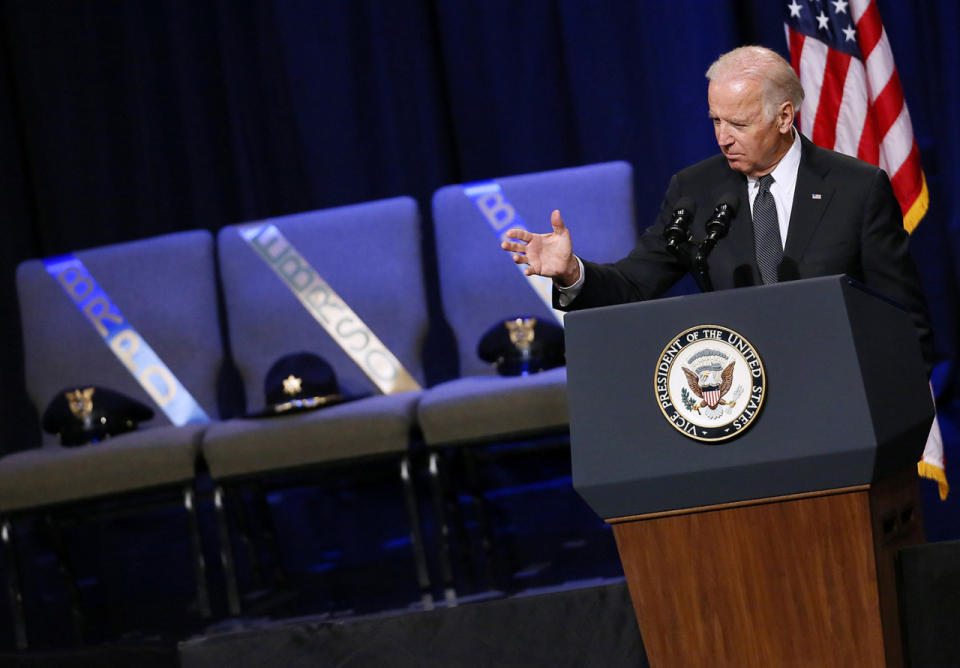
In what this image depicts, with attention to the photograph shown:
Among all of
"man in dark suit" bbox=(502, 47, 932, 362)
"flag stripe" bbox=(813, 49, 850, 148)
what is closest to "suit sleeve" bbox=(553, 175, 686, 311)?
"man in dark suit" bbox=(502, 47, 932, 362)

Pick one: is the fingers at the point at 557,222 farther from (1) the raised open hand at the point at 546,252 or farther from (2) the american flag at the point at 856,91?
(2) the american flag at the point at 856,91

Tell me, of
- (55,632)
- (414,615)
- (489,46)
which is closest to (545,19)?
(489,46)

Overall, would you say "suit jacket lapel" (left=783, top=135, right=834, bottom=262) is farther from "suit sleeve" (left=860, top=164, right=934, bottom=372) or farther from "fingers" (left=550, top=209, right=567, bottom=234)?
"fingers" (left=550, top=209, right=567, bottom=234)

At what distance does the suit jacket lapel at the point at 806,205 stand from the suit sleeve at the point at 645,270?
0.27 m

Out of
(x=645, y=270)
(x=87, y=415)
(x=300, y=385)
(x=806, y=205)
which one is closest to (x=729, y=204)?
(x=806, y=205)

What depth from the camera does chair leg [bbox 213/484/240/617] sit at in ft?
10.9

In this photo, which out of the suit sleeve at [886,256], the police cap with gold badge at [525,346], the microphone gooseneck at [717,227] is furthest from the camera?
the police cap with gold badge at [525,346]

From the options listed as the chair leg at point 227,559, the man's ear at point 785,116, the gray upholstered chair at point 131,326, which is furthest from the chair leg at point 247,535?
the man's ear at point 785,116

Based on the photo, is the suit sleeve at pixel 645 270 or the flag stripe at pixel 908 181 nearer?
the suit sleeve at pixel 645 270

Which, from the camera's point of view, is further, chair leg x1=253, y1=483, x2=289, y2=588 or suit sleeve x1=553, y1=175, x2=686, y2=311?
chair leg x1=253, y1=483, x2=289, y2=588

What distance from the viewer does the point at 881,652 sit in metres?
1.54

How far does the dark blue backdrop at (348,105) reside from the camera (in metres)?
4.42

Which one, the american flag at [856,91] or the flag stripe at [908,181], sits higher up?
the american flag at [856,91]

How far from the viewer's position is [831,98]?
3770 millimetres
